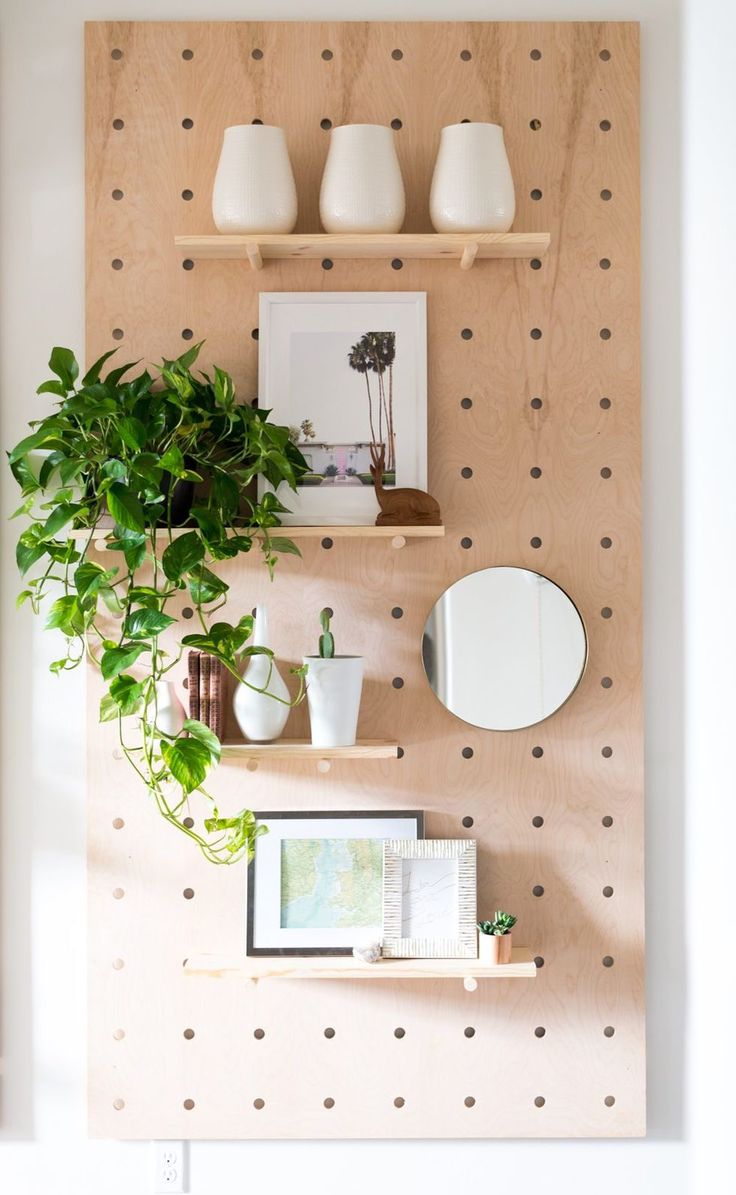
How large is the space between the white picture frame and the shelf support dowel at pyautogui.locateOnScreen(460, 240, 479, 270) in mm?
74

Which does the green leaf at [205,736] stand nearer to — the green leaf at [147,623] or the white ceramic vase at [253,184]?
the green leaf at [147,623]

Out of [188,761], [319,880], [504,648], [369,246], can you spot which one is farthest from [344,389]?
[319,880]

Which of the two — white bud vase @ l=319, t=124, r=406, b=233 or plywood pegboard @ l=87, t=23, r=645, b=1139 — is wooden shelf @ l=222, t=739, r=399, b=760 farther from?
white bud vase @ l=319, t=124, r=406, b=233

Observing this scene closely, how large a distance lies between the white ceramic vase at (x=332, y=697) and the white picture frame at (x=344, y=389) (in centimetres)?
21

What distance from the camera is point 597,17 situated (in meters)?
1.56

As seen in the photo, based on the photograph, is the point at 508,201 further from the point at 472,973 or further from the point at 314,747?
the point at 472,973

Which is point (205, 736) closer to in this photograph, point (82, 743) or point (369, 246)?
point (82, 743)

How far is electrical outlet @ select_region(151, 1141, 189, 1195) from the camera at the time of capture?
4.98 ft

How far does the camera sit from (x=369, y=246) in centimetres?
145

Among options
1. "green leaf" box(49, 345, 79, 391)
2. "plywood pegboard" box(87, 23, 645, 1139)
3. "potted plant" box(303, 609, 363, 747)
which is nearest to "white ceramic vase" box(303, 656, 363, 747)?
"potted plant" box(303, 609, 363, 747)

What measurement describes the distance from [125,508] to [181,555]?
95 millimetres

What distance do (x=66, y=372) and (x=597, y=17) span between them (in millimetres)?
964

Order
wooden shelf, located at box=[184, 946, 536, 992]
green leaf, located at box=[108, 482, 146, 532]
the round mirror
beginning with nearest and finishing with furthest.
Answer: green leaf, located at box=[108, 482, 146, 532] → wooden shelf, located at box=[184, 946, 536, 992] → the round mirror

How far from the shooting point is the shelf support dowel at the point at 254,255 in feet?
4.66
